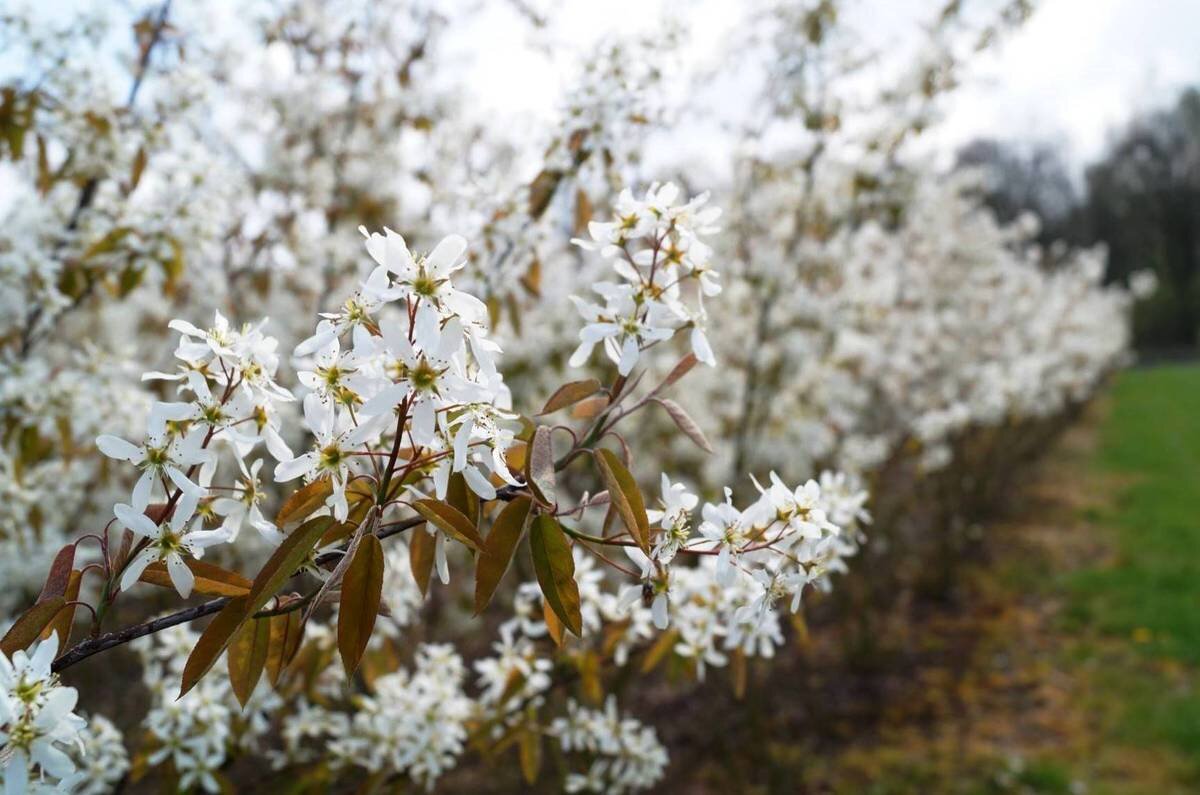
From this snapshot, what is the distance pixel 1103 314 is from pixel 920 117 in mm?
13952

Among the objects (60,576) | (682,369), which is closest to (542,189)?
(682,369)

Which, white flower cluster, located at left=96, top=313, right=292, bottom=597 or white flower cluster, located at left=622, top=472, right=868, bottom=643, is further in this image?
white flower cluster, located at left=622, top=472, right=868, bottom=643

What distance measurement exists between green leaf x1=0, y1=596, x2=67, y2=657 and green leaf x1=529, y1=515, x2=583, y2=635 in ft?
1.81

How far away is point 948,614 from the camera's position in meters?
6.05

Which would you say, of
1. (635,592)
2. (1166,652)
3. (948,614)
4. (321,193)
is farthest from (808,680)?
(635,592)

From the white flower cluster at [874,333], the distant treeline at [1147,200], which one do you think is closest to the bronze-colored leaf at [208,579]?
the white flower cluster at [874,333]

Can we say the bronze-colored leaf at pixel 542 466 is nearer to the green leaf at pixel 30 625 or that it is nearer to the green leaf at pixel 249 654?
the green leaf at pixel 249 654

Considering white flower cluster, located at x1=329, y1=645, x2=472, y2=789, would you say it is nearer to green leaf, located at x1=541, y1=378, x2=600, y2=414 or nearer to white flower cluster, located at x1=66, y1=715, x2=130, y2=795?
white flower cluster, located at x1=66, y1=715, x2=130, y2=795

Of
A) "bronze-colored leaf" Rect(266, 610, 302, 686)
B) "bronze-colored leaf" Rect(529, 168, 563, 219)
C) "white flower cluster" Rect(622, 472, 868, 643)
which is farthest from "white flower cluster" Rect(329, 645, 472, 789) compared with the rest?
"bronze-colored leaf" Rect(529, 168, 563, 219)

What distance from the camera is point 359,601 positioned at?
37.7 inches

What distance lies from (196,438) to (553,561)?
44 cm

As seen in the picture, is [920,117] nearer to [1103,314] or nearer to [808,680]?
[808,680]

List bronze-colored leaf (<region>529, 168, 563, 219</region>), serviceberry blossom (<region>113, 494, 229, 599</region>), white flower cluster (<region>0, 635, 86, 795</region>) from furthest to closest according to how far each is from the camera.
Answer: bronze-colored leaf (<region>529, 168, 563, 219</region>) → serviceberry blossom (<region>113, 494, 229, 599</region>) → white flower cluster (<region>0, 635, 86, 795</region>)

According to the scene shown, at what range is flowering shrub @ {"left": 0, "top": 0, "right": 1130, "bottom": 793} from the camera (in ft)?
3.37
